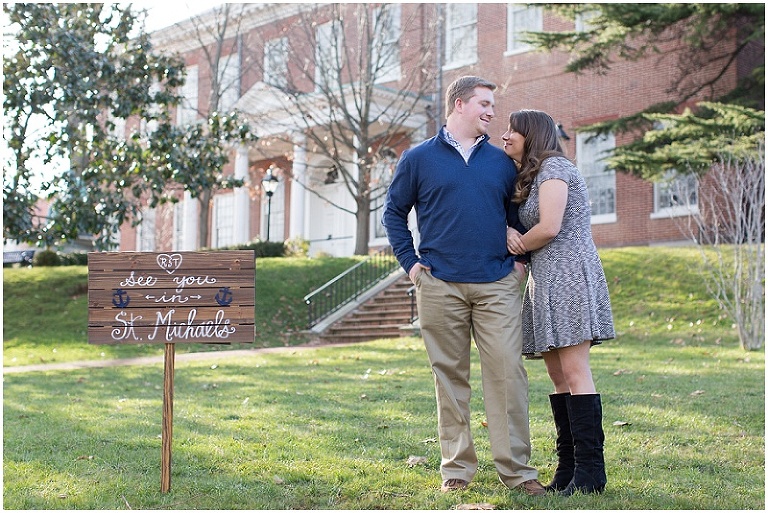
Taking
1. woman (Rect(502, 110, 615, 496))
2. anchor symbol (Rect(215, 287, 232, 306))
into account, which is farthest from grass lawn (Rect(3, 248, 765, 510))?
anchor symbol (Rect(215, 287, 232, 306))

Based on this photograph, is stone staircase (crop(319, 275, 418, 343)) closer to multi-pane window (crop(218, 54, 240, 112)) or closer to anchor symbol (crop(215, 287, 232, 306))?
anchor symbol (crop(215, 287, 232, 306))

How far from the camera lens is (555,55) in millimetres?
21766

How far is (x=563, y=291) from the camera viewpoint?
170 inches

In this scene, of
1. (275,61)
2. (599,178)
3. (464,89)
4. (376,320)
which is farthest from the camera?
(275,61)

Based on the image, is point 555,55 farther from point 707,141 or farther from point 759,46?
point 707,141

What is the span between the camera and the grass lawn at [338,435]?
4.31 metres

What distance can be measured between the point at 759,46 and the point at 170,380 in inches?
691

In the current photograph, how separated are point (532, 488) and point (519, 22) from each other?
793 inches

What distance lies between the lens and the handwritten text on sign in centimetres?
445

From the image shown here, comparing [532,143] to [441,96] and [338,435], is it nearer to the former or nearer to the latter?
[338,435]

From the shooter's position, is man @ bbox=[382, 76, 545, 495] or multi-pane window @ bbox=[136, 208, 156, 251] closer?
man @ bbox=[382, 76, 545, 495]

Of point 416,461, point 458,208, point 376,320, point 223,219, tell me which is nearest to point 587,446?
point 416,461

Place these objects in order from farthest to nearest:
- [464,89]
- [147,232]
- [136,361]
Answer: [147,232], [136,361], [464,89]

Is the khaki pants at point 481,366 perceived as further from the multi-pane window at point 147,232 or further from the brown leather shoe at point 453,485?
the multi-pane window at point 147,232
